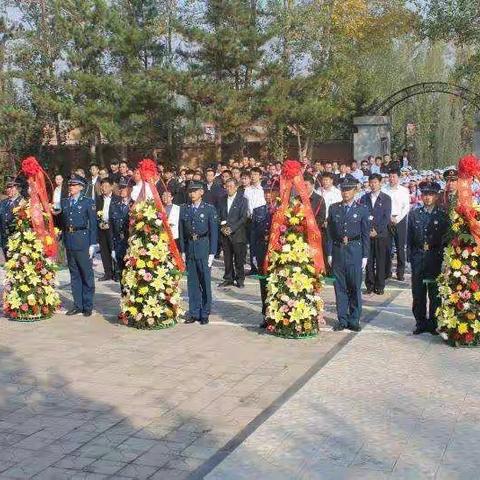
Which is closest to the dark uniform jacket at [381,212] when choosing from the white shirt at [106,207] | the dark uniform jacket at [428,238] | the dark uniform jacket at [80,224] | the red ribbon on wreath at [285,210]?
the dark uniform jacket at [428,238]

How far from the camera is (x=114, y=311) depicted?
32.6 ft

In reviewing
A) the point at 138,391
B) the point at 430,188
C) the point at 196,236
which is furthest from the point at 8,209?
the point at 430,188

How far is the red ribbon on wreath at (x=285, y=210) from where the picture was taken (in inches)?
326

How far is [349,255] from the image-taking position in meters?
8.48

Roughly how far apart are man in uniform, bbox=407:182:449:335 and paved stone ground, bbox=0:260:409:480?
0.88m

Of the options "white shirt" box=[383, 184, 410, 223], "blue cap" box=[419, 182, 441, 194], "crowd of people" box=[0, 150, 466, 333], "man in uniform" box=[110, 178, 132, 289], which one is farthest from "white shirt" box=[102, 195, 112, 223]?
"blue cap" box=[419, 182, 441, 194]

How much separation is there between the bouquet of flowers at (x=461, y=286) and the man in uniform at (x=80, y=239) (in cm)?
441

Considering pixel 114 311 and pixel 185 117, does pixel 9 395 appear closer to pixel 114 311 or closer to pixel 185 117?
pixel 114 311

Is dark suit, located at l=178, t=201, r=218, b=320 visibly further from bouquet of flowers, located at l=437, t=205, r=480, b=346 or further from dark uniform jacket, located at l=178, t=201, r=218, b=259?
bouquet of flowers, located at l=437, t=205, r=480, b=346

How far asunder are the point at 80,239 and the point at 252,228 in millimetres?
2283

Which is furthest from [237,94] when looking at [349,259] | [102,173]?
[349,259]

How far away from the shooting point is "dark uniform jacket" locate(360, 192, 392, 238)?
1078 cm

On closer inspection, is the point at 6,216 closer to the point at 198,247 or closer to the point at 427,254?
the point at 198,247

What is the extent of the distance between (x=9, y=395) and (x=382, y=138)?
18646 mm
